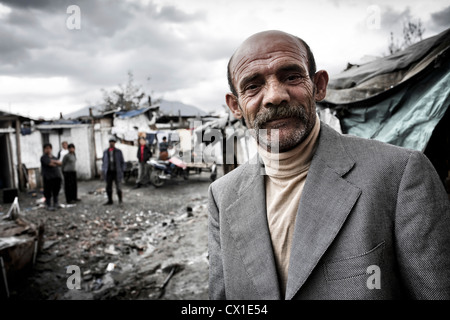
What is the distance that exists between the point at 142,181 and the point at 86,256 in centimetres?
778

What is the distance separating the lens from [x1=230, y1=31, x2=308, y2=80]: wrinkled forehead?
1.38 metres

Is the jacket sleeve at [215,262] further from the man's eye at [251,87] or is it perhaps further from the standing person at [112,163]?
the standing person at [112,163]

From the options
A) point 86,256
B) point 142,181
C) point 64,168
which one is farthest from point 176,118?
point 86,256

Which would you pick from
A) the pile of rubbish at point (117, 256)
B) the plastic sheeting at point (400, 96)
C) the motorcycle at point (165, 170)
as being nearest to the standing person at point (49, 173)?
the pile of rubbish at point (117, 256)

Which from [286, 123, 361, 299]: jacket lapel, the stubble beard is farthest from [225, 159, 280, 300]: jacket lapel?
the stubble beard

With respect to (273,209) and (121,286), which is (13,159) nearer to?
(121,286)

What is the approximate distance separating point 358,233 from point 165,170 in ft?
40.7

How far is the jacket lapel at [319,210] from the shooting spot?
3.82ft

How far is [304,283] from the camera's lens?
117 centimetres

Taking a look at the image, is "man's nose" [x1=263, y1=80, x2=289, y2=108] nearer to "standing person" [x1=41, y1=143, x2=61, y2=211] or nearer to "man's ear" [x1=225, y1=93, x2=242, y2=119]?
"man's ear" [x1=225, y1=93, x2=242, y2=119]

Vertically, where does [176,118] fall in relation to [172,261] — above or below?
above

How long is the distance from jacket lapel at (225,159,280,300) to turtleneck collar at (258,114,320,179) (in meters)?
0.14

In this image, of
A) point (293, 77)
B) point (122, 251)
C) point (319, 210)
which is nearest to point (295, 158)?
point (319, 210)

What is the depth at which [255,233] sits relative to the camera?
138 cm
